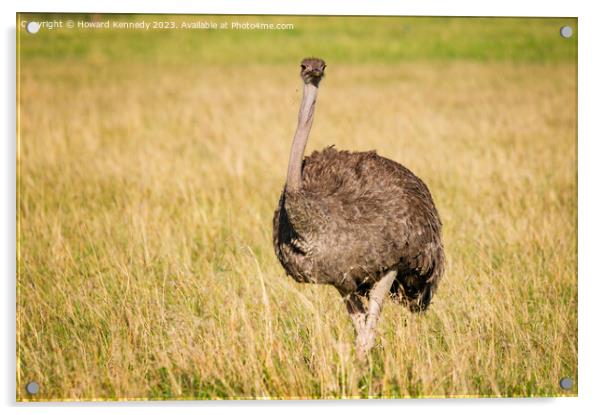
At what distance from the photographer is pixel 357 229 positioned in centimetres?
520

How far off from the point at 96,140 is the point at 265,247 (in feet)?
9.10

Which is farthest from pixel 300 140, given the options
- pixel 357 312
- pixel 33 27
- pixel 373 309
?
pixel 33 27

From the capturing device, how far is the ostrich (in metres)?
5.05

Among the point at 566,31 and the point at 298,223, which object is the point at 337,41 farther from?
the point at 298,223

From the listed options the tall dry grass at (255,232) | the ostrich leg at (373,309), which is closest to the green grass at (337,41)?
the tall dry grass at (255,232)

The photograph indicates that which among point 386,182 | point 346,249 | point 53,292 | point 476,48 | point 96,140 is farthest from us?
point 96,140

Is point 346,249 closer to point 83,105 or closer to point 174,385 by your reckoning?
point 174,385

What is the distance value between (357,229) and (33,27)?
2.14 meters

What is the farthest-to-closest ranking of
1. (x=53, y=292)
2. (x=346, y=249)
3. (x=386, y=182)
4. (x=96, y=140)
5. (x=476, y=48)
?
(x=96, y=140), (x=476, y=48), (x=53, y=292), (x=386, y=182), (x=346, y=249)

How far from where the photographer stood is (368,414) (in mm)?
5434

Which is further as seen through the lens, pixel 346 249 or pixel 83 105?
pixel 83 105

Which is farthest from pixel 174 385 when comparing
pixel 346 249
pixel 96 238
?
pixel 96 238

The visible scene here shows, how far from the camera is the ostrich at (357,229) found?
5.05 metres
